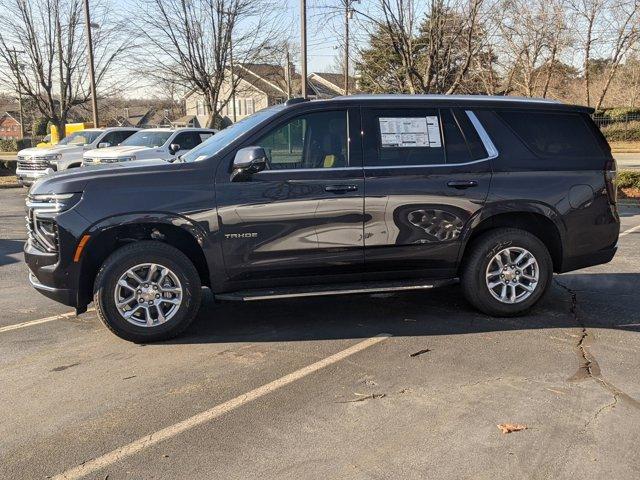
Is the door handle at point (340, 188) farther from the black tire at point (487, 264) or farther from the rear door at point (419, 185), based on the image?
the black tire at point (487, 264)

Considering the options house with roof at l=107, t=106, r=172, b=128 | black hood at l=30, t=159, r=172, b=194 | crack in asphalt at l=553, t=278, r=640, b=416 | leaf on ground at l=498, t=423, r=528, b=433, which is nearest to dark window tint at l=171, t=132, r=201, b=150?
black hood at l=30, t=159, r=172, b=194

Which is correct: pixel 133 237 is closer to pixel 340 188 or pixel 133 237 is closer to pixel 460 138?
pixel 340 188

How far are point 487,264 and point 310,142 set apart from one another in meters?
1.90

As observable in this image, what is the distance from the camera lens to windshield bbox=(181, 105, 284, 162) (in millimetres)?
4871

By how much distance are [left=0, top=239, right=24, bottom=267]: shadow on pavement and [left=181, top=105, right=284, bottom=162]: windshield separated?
162 inches

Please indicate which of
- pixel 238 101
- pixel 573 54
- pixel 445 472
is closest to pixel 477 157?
pixel 445 472

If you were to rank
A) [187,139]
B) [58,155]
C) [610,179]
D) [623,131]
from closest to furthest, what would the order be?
[610,179], [187,139], [58,155], [623,131]

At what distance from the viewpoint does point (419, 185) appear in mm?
4922

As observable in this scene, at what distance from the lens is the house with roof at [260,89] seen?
26.5 m

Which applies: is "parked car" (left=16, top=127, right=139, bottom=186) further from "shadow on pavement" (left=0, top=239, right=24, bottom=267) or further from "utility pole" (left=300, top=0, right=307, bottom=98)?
"shadow on pavement" (left=0, top=239, right=24, bottom=267)

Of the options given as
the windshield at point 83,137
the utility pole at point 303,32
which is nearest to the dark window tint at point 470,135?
the utility pole at point 303,32

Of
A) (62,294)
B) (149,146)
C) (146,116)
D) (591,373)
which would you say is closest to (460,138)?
(591,373)

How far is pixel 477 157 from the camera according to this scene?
16.7 feet

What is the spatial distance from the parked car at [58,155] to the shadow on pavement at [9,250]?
269 inches
